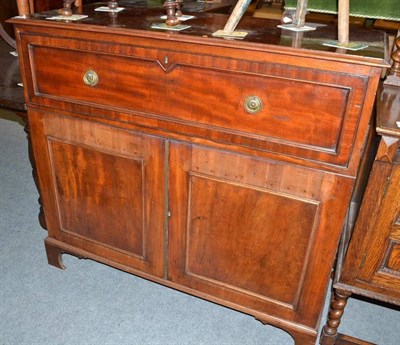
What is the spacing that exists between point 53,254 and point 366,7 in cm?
165

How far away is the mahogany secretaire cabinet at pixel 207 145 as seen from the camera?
3.65 feet

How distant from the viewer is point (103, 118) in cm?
140

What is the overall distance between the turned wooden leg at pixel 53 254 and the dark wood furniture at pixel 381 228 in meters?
1.20

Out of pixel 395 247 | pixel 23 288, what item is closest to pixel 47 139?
pixel 23 288

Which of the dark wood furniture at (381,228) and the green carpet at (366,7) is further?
the green carpet at (366,7)

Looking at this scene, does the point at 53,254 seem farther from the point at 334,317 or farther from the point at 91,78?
the point at 334,317

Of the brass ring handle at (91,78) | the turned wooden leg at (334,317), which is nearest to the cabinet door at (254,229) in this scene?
the turned wooden leg at (334,317)

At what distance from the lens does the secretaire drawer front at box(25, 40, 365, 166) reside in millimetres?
1091

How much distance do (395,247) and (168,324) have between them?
3.04 feet

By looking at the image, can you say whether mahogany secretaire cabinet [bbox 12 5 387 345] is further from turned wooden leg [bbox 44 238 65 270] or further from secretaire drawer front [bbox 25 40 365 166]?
turned wooden leg [bbox 44 238 65 270]

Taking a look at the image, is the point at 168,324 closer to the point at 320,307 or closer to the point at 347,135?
the point at 320,307

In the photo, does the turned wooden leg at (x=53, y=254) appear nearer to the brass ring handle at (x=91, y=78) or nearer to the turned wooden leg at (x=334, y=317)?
the brass ring handle at (x=91, y=78)

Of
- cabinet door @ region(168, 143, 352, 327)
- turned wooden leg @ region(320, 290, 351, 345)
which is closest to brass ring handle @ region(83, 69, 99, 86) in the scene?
cabinet door @ region(168, 143, 352, 327)

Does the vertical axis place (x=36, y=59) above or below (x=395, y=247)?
above
